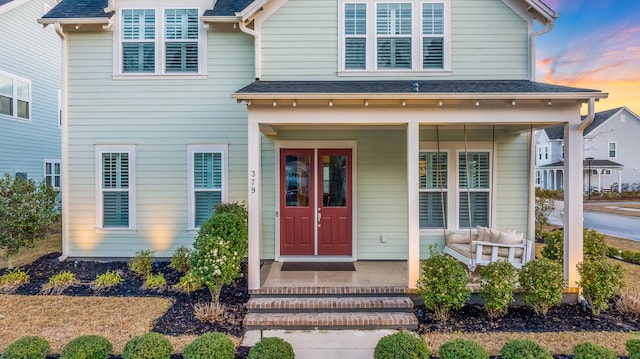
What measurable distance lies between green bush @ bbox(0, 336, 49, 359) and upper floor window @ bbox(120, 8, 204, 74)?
586 centimetres

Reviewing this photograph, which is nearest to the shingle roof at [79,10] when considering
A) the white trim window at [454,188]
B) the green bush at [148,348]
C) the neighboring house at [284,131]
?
the neighboring house at [284,131]

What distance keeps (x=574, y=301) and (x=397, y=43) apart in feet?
19.3

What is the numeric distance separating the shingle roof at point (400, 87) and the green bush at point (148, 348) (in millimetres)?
3814

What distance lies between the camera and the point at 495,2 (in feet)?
23.7

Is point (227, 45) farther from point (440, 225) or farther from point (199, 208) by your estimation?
point (440, 225)

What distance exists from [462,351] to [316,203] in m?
4.41

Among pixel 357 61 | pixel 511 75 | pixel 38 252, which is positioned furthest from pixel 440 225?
pixel 38 252

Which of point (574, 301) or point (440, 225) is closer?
point (574, 301)

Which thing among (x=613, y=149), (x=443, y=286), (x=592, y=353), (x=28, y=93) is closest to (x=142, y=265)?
(x=443, y=286)

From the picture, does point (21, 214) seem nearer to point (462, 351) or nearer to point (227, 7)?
point (227, 7)

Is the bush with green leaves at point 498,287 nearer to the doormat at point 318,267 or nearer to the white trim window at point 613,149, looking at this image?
the doormat at point 318,267

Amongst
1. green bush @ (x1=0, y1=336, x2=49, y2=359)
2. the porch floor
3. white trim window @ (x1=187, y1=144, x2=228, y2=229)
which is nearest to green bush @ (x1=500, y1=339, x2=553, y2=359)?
the porch floor

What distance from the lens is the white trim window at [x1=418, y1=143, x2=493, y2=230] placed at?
759 centimetres

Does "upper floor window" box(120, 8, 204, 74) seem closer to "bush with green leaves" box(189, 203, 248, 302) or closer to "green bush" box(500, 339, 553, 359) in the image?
"bush with green leaves" box(189, 203, 248, 302)
